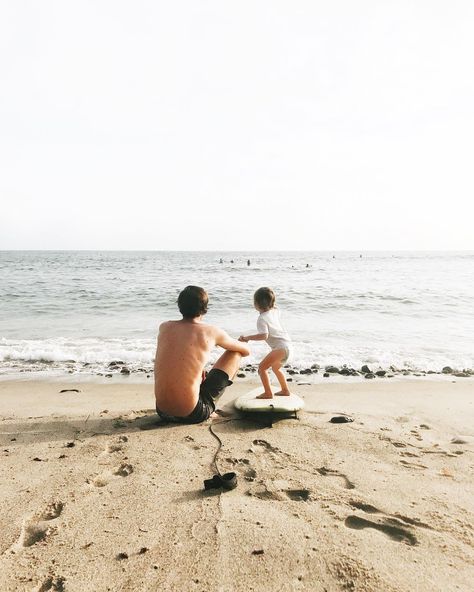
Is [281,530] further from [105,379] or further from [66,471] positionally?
[105,379]

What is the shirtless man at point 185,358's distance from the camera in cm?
451

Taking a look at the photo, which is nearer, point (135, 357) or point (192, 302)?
point (192, 302)

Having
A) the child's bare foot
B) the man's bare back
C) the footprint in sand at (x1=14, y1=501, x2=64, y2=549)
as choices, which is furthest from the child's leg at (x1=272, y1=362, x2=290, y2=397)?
the footprint in sand at (x1=14, y1=501, x2=64, y2=549)

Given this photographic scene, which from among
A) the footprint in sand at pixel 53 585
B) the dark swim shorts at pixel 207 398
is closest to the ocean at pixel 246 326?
the dark swim shorts at pixel 207 398

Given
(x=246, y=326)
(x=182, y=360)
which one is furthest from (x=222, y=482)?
(x=246, y=326)

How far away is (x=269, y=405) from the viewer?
490 cm

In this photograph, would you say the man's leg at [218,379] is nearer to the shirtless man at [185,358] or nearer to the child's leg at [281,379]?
the shirtless man at [185,358]

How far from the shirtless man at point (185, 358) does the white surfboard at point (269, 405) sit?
478 millimetres

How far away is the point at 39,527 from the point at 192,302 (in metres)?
2.40

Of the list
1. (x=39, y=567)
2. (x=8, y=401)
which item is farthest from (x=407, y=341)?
(x=39, y=567)

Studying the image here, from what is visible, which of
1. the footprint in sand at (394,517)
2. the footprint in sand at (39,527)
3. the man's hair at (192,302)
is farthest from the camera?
the man's hair at (192,302)

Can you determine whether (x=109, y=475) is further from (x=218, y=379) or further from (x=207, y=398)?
(x=218, y=379)

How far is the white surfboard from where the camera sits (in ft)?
16.0

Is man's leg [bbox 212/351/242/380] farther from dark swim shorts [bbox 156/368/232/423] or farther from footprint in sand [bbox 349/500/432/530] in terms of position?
footprint in sand [bbox 349/500/432/530]
